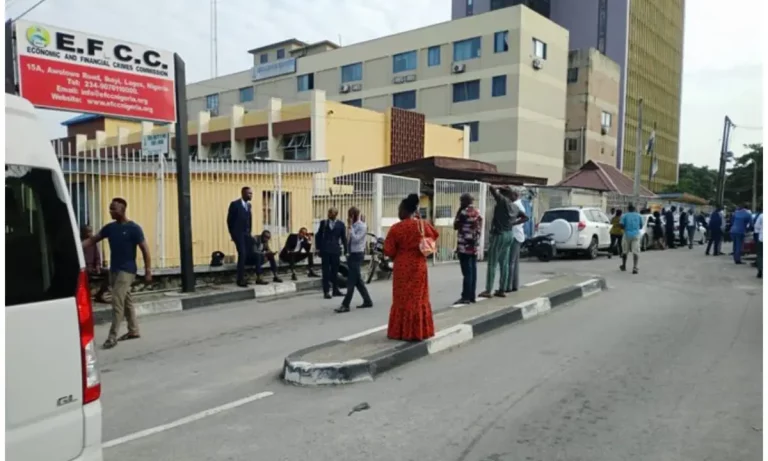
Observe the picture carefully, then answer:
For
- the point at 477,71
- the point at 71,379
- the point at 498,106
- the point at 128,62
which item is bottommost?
the point at 71,379

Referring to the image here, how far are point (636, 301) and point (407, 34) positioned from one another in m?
40.1

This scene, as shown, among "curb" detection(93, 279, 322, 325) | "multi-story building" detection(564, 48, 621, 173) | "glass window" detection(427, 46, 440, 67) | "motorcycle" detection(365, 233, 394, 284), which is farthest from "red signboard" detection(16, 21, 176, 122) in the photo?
"multi-story building" detection(564, 48, 621, 173)

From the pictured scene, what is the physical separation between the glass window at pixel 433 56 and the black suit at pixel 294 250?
35354 millimetres

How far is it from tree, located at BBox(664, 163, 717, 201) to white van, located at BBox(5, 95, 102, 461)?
222 feet

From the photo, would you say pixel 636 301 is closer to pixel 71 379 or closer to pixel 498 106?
pixel 71 379

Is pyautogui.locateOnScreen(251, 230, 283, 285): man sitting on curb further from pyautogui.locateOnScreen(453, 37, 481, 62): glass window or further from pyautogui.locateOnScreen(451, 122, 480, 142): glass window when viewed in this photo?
pyautogui.locateOnScreen(453, 37, 481, 62): glass window

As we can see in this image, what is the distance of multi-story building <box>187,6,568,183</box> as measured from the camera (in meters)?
41.6

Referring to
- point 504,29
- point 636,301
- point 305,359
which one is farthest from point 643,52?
point 305,359

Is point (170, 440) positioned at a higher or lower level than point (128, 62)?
lower

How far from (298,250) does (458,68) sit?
34.3 m

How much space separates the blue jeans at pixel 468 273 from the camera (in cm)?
880

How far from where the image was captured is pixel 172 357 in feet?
21.8

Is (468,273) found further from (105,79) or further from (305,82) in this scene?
(305,82)

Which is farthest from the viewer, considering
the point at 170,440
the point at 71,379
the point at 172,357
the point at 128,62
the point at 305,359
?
the point at 128,62
